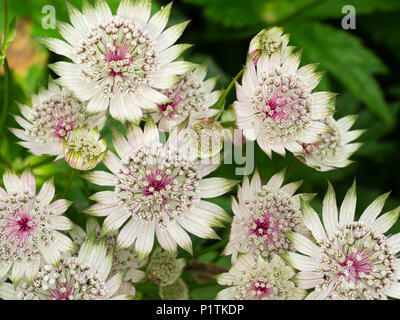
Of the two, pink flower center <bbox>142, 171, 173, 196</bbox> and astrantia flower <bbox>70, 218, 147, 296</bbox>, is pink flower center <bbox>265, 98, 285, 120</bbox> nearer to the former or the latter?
pink flower center <bbox>142, 171, 173, 196</bbox>

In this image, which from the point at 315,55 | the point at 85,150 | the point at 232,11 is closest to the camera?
the point at 85,150

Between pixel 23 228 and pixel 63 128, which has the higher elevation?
pixel 63 128

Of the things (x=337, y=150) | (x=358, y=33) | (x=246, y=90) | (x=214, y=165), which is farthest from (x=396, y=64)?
(x=214, y=165)

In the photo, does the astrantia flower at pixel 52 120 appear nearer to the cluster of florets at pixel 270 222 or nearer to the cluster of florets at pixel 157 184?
the cluster of florets at pixel 157 184

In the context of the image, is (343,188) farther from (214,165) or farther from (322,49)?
(214,165)

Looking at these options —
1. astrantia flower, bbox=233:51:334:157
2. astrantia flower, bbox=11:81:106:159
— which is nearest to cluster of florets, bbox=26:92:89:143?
astrantia flower, bbox=11:81:106:159

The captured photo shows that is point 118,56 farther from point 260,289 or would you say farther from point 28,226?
point 260,289

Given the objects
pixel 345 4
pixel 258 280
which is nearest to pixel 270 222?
pixel 258 280
